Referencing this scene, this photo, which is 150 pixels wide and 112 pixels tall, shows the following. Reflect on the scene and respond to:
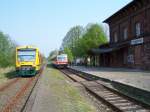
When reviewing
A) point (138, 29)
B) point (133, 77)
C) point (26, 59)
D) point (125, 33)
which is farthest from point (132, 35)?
point (133, 77)

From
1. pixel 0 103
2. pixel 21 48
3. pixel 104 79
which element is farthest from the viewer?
pixel 21 48

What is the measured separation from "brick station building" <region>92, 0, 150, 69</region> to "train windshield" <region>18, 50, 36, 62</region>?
1269cm

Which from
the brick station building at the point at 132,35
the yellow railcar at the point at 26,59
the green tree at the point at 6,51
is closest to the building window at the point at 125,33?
the brick station building at the point at 132,35

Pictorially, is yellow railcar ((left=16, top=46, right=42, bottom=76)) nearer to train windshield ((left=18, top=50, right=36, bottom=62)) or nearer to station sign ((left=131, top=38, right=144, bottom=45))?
train windshield ((left=18, top=50, right=36, bottom=62))

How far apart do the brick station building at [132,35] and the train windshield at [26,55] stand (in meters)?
12.7

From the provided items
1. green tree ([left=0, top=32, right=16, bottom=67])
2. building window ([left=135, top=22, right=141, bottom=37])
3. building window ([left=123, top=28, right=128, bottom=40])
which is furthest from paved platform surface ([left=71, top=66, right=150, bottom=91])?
green tree ([left=0, top=32, right=16, bottom=67])

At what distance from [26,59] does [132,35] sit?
15552 millimetres

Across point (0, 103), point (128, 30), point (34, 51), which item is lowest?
point (0, 103)

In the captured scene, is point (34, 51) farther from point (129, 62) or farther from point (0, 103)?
point (0, 103)

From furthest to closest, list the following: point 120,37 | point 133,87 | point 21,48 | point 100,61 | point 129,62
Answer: point 100,61
point 120,37
point 129,62
point 21,48
point 133,87

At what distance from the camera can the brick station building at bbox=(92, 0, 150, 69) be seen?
38.0 m

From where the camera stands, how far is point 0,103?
14680mm

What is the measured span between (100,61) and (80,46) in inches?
614

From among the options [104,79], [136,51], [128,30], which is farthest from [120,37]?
[104,79]
